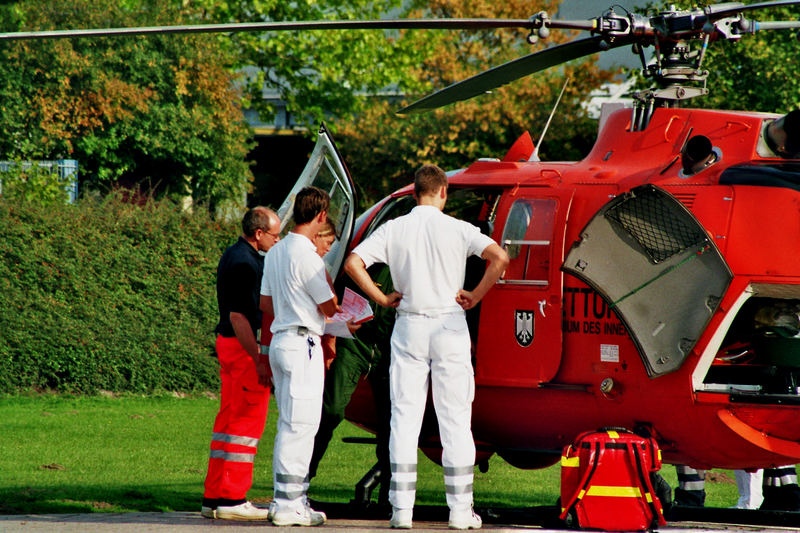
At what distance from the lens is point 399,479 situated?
645cm

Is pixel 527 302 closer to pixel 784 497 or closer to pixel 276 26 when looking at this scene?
pixel 276 26

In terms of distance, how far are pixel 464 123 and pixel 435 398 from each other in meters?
19.2

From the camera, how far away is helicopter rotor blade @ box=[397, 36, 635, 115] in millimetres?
6961

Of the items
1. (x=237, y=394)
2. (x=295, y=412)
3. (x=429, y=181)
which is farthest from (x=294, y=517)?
(x=429, y=181)

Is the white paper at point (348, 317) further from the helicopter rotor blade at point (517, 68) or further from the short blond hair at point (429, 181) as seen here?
the helicopter rotor blade at point (517, 68)

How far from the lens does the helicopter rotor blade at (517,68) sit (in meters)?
6.96

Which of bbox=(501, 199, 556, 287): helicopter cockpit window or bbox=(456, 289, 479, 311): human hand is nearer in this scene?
bbox=(456, 289, 479, 311): human hand

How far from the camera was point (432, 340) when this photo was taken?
6523 mm

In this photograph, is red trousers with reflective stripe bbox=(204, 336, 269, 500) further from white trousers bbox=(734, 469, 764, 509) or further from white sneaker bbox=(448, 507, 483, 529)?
white trousers bbox=(734, 469, 764, 509)

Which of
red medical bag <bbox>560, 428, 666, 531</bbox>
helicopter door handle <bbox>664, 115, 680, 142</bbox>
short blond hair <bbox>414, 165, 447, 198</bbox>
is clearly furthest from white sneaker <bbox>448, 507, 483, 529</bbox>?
helicopter door handle <bbox>664, 115, 680, 142</bbox>

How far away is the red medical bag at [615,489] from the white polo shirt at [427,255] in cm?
127

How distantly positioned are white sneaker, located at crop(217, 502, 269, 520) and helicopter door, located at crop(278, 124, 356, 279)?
5.77 ft

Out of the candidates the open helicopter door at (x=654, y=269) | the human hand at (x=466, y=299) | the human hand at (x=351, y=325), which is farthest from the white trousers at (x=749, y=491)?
the human hand at (x=351, y=325)

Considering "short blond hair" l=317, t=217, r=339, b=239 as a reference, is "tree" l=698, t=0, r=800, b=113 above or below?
above
